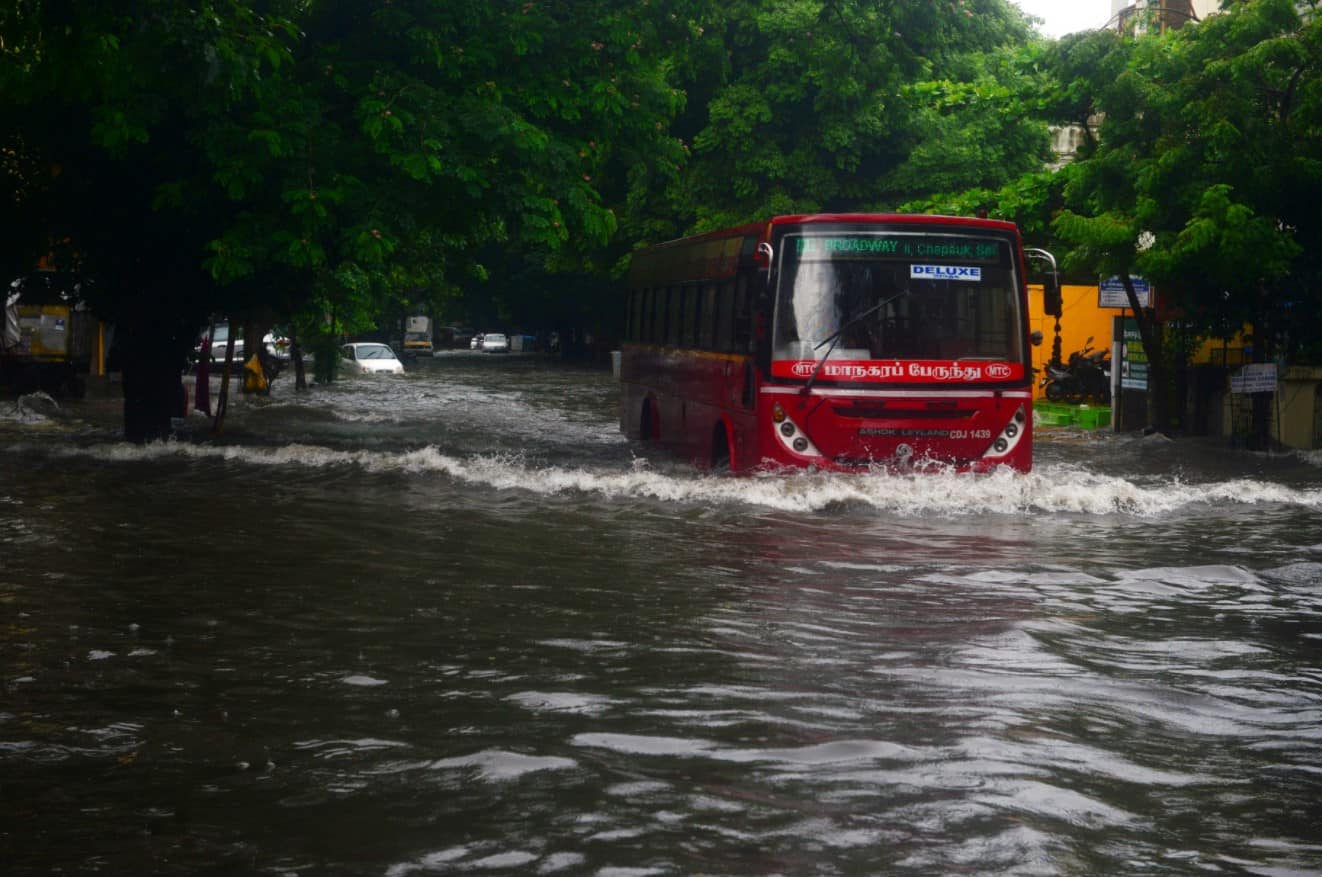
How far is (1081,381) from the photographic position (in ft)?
121

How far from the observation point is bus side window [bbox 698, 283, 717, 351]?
1848 centimetres

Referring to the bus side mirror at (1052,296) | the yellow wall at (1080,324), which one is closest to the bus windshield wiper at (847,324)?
the bus side mirror at (1052,296)

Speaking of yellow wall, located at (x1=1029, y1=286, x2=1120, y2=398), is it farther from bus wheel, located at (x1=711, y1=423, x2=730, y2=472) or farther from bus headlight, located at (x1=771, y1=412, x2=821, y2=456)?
bus headlight, located at (x1=771, y1=412, x2=821, y2=456)

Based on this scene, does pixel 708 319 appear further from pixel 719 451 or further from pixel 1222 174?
pixel 1222 174

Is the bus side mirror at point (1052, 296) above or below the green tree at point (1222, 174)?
below

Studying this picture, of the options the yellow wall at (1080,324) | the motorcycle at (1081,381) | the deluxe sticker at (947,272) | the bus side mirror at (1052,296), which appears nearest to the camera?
the deluxe sticker at (947,272)

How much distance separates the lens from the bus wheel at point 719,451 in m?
17.8

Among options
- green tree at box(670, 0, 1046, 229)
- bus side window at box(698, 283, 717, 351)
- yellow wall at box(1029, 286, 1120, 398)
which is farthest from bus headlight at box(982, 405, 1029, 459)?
yellow wall at box(1029, 286, 1120, 398)

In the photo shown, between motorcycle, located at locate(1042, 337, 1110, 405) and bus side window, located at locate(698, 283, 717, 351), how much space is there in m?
19.2

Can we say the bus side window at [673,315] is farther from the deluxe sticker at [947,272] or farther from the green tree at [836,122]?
the green tree at [836,122]

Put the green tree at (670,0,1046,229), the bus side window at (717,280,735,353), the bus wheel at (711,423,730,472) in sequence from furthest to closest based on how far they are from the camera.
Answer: the green tree at (670,0,1046,229)
the bus wheel at (711,423,730,472)
the bus side window at (717,280,735,353)

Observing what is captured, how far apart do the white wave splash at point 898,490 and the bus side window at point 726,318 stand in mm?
1267

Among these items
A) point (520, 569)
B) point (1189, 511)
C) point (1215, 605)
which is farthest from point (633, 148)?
point (1215, 605)

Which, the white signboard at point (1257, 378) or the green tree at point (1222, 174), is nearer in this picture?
the green tree at point (1222, 174)
